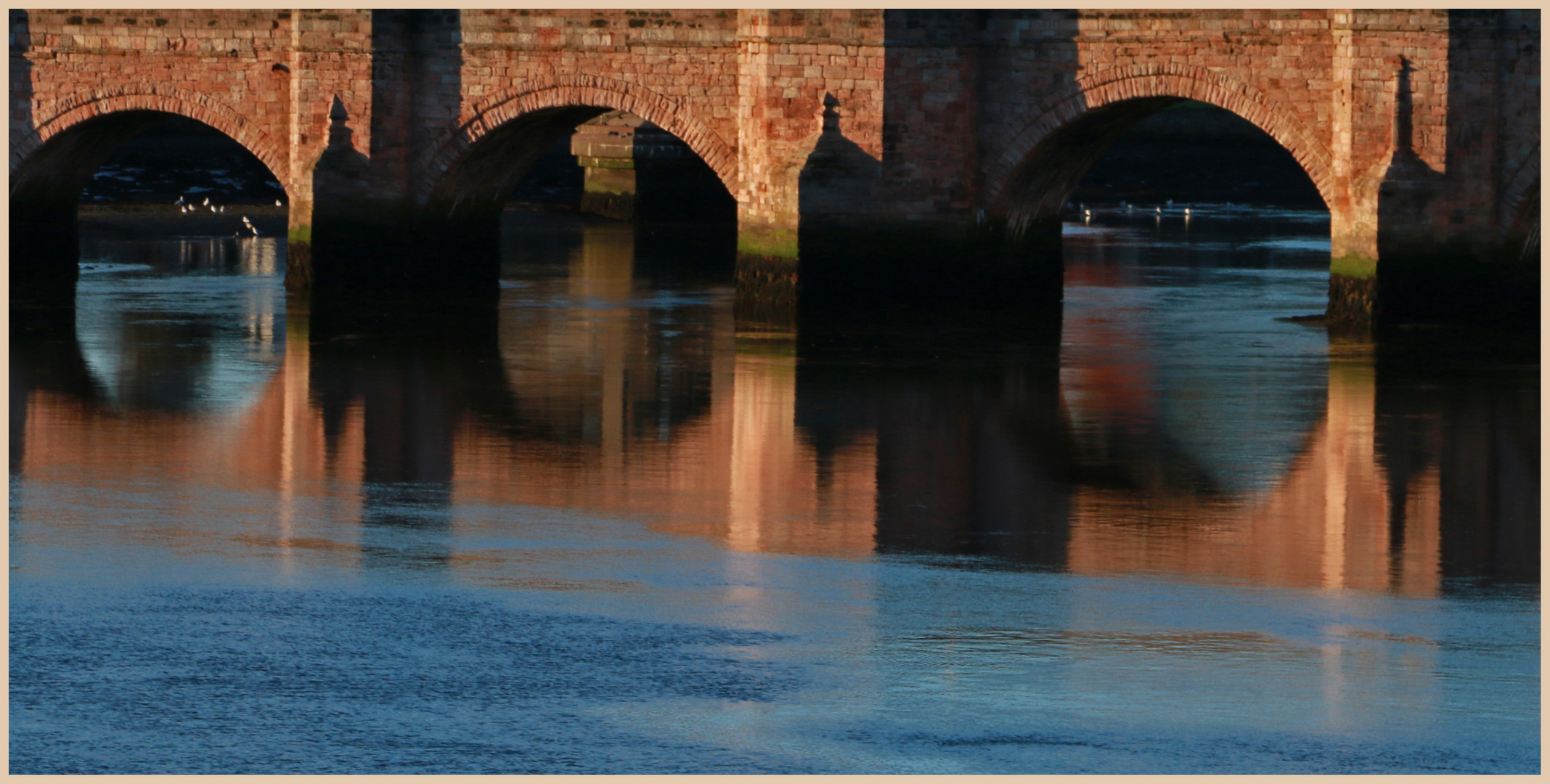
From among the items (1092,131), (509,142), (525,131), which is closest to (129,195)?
(509,142)

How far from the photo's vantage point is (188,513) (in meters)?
12.6

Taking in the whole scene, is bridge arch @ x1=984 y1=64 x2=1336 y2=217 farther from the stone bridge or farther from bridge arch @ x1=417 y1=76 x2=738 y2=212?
bridge arch @ x1=417 y1=76 x2=738 y2=212

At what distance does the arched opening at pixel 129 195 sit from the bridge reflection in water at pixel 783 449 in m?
6.14

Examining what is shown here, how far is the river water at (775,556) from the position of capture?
27.2ft

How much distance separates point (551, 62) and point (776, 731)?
59.6 feet

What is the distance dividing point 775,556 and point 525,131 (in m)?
16.3

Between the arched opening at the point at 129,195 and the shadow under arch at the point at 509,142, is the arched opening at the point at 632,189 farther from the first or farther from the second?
the shadow under arch at the point at 509,142

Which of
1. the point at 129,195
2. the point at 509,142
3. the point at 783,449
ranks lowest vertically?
the point at 783,449

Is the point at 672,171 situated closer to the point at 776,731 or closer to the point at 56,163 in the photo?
the point at 56,163

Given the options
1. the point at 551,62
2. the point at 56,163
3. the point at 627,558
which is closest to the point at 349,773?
the point at 627,558

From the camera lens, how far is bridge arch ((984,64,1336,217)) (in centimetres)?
2270

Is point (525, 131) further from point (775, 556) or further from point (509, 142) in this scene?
point (775, 556)

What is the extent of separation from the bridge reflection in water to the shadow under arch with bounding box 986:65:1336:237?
1937 mm

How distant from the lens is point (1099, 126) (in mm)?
24516
